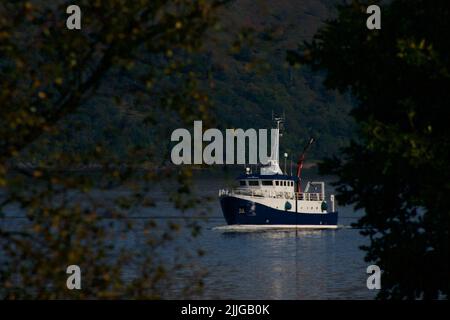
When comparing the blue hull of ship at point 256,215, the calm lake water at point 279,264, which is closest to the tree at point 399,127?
the calm lake water at point 279,264

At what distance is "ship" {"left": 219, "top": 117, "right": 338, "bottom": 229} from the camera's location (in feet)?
399

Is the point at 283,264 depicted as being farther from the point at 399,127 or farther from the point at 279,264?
the point at 399,127

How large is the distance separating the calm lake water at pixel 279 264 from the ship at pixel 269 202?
1.89m

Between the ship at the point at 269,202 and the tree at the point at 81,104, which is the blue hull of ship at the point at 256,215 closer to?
the ship at the point at 269,202

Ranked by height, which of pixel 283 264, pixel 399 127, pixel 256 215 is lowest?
pixel 283 264

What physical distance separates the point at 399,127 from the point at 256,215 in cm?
10055

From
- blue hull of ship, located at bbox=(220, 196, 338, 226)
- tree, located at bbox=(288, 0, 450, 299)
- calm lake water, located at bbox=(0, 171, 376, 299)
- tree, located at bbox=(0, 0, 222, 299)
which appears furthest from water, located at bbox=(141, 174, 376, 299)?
tree, located at bbox=(0, 0, 222, 299)

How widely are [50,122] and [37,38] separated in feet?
3.88

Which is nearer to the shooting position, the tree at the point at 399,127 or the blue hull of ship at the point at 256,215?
the tree at the point at 399,127

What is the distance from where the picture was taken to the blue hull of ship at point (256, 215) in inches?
4840

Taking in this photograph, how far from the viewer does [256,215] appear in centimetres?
12544

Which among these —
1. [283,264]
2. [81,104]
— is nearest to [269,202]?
[283,264]
